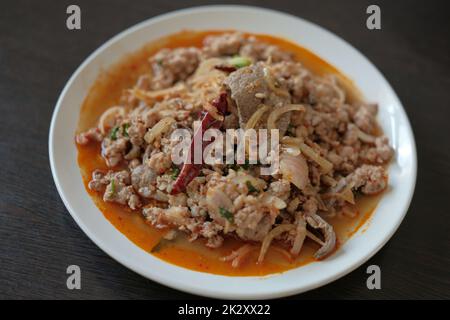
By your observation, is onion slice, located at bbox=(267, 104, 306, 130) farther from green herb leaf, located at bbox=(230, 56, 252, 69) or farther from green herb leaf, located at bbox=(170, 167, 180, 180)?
green herb leaf, located at bbox=(170, 167, 180, 180)

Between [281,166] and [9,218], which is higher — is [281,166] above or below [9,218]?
above

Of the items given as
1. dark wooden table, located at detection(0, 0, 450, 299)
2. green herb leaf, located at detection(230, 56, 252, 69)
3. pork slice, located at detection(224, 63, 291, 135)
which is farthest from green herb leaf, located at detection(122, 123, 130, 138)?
green herb leaf, located at detection(230, 56, 252, 69)

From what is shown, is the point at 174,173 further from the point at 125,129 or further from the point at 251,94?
the point at 251,94

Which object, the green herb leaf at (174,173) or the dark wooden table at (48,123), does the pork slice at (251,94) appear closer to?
the green herb leaf at (174,173)

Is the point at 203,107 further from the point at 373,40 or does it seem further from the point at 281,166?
the point at 373,40

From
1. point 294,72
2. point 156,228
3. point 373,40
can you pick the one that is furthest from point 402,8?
point 156,228

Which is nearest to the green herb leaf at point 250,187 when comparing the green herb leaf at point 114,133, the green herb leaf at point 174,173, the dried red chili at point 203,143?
the dried red chili at point 203,143
